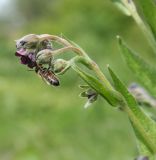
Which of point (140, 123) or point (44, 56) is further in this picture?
point (140, 123)

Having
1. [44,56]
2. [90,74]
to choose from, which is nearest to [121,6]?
[90,74]

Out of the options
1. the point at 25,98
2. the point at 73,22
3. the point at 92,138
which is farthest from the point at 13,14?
the point at 92,138

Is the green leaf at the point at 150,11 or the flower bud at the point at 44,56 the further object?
the green leaf at the point at 150,11

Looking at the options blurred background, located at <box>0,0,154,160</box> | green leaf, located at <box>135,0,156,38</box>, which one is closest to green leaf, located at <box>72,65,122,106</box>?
green leaf, located at <box>135,0,156,38</box>

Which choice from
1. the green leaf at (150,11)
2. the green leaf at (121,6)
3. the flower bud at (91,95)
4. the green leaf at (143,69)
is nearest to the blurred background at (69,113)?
the green leaf at (121,6)

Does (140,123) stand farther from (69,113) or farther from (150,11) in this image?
(69,113)

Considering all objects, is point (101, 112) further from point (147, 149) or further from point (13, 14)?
point (13, 14)

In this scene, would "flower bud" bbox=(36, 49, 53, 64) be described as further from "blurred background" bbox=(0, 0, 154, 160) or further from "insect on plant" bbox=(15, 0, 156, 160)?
"blurred background" bbox=(0, 0, 154, 160)

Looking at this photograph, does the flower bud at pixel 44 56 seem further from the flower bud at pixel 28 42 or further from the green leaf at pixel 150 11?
the green leaf at pixel 150 11
